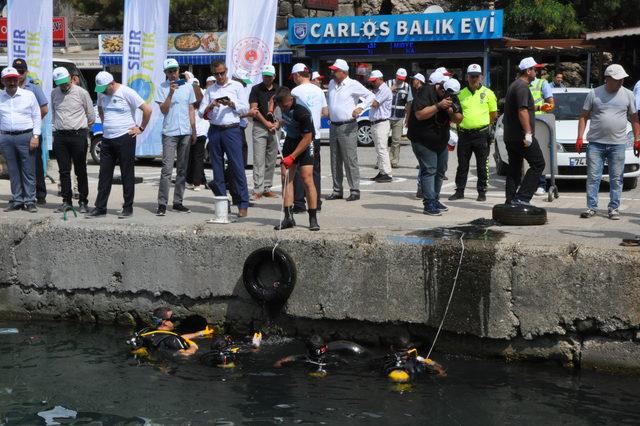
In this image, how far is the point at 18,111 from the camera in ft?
39.9

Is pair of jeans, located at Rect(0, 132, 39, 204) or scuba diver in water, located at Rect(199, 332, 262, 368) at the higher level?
pair of jeans, located at Rect(0, 132, 39, 204)

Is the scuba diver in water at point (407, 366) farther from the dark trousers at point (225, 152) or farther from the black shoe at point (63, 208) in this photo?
the black shoe at point (63, 208)

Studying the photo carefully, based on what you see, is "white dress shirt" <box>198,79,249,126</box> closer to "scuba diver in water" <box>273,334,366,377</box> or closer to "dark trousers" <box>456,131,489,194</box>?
"dark trousers" <box>456,131,489,194</box>

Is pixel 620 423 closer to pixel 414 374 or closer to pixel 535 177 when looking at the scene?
pixel 414 374

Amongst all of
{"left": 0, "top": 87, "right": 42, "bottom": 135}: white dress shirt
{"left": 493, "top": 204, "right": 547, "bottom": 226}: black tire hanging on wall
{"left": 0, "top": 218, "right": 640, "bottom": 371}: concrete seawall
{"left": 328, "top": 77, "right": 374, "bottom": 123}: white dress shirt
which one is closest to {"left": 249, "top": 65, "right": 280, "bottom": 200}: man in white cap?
{"left": 328, "top": 77, "right": 374, "bottom": 123}: white dress shirt

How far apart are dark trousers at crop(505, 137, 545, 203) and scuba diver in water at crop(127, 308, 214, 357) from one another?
4052 mm

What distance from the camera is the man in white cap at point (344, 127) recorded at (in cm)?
1297

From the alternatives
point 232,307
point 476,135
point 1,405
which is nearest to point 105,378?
point 1,405

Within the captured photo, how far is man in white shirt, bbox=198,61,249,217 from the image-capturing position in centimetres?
1162

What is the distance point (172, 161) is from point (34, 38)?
4529 millimetres

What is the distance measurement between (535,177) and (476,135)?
2.28 meters

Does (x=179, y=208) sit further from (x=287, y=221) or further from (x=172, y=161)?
(x=287, y=221)

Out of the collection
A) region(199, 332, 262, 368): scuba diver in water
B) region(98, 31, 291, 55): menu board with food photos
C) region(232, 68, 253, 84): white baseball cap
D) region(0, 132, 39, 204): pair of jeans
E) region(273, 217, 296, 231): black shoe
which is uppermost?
region(98, 31, 291, 55): menu board with food photos

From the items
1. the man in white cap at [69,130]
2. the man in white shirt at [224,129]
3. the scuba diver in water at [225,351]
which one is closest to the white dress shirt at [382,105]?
the man in white shirt at [224,129]
